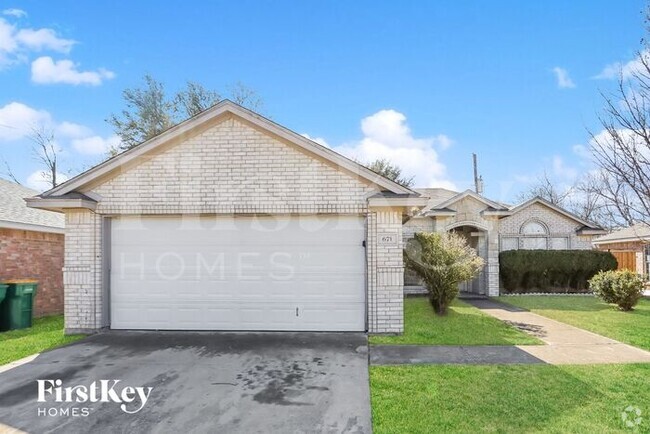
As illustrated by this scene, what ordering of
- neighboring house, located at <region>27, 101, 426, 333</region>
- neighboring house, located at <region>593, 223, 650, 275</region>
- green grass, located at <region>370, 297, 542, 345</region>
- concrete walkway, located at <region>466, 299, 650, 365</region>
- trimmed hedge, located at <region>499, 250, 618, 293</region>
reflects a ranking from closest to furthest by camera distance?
concrete walkway, located at <region>466, 299, 650, 365</region>
green grass, located at <region>370, 297, 542, 345</region>
neighboring house, located at <region>27, 101, 426, 333</region>
trimmed hedge, located at <region>499, 250, 618, 293</region>
neighboring house, located at <region>593, 223, 650, 275</region>

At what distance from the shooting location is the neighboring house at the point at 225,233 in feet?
27.5

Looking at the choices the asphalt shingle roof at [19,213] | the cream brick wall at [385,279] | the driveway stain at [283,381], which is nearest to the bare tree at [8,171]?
the asphalt shingle roof at [19,213]

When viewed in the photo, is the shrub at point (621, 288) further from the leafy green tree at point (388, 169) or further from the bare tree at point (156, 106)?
the bare tree at point (156, 106)

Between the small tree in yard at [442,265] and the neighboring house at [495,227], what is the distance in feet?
15.5

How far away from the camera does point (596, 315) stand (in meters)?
10.7

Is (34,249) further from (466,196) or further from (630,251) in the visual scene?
(630,251)

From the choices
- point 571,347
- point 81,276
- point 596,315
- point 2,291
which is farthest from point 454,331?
point 2,291

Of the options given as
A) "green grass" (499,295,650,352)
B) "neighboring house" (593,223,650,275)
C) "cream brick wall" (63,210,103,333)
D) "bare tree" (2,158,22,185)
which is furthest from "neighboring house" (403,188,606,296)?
"bare tree" (2,158,22,185)

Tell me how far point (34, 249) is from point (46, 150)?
19294 millimetres

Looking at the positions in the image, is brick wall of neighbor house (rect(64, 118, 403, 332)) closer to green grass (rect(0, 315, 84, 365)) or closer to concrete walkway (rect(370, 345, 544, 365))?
green grass (rect(0, 315, 84, 365))

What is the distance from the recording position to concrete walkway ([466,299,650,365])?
6391mm

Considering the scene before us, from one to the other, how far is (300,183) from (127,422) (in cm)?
543

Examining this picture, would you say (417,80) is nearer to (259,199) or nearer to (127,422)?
(259,199)

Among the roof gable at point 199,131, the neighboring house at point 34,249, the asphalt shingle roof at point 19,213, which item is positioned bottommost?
the neighboring house at point 34,249
